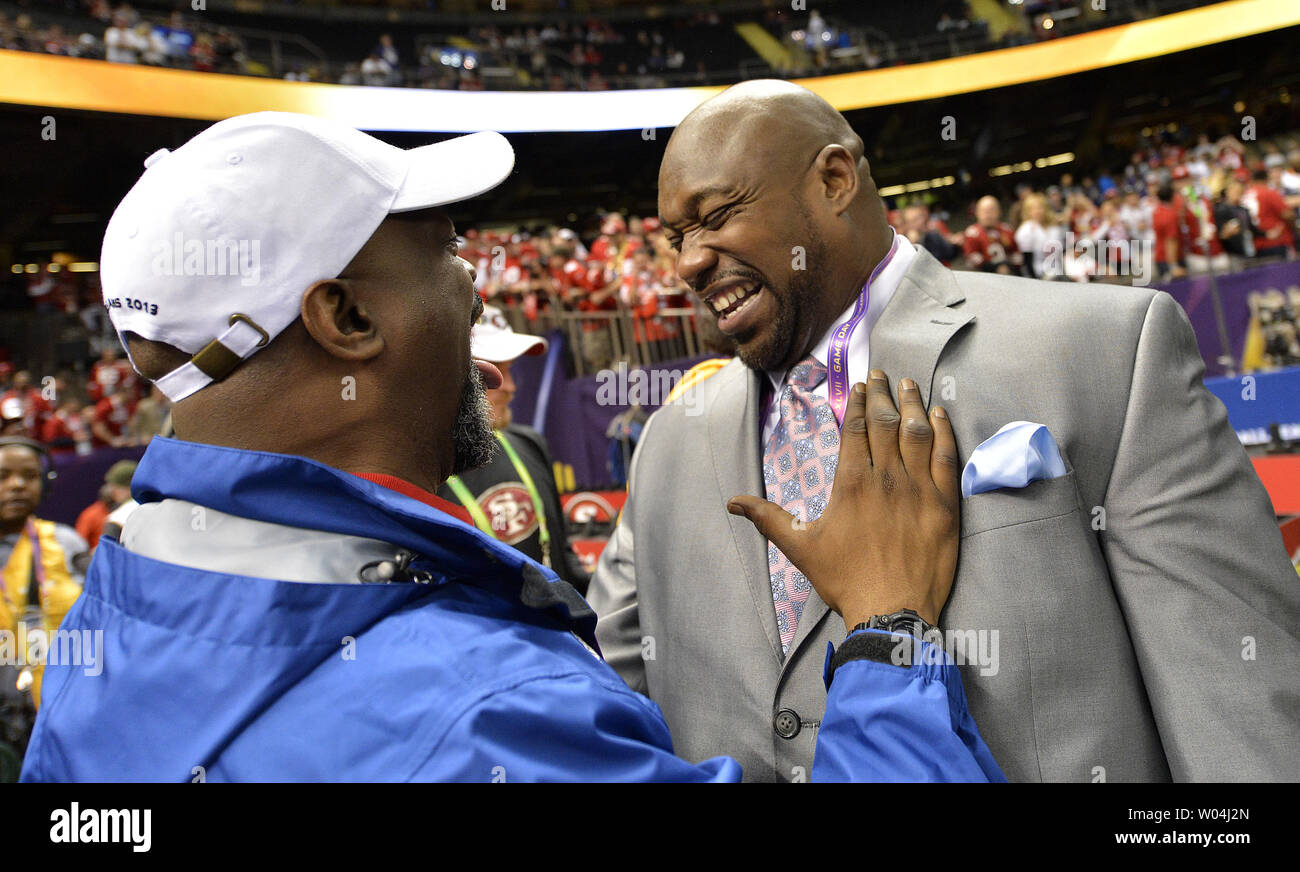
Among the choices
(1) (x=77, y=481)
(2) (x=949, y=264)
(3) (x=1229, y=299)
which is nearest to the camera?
(3) (x=1229, y=299)

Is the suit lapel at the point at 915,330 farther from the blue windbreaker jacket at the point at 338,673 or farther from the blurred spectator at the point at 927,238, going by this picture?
the blurred spectator at the point at 927,238

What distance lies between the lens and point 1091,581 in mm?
1343

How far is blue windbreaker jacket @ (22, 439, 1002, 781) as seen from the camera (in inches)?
35.6

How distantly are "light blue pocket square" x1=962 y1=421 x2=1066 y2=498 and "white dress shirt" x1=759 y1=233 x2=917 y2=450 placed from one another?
0.29m

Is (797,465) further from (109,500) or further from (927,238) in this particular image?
(109,500)

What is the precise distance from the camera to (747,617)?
1561 millimetres

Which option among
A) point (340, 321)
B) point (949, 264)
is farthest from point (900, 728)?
point (949, 264)

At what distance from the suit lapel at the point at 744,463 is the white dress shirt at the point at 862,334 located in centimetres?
4

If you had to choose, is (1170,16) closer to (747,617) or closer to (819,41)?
(819,41)

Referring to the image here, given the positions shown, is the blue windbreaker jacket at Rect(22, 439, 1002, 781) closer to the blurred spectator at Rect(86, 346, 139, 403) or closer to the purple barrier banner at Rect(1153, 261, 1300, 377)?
the purple barrier banner at Rect(1153, 261, 1300, 377)

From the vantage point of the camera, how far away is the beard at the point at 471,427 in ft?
4.29

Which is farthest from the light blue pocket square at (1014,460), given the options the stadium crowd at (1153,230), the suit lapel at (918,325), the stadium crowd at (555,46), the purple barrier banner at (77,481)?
the stadium crowd at (555,46)

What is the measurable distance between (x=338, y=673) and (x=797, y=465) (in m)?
0.88

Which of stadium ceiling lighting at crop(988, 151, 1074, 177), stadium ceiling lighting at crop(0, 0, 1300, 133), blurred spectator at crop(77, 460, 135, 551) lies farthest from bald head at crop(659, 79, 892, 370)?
stadium ceiling lighting at crop(988, 151, 1074, 177)
